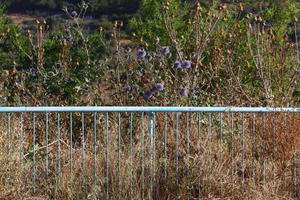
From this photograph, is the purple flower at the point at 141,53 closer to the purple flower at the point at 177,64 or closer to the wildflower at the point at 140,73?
the wildflower at the point at 140,73

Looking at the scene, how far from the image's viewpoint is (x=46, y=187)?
23.7ft

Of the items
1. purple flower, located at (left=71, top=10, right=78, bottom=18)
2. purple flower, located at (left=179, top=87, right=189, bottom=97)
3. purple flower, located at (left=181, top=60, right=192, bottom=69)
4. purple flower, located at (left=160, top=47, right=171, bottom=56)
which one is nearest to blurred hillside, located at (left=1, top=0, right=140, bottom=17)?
purple flower, located at (left=71, top=10, right=78, bottom=18)

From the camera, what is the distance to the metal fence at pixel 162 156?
23.7 ft

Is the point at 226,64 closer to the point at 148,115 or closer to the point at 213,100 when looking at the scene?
the point at 213,100

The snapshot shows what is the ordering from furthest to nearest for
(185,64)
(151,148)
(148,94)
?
(185,64) < (148,94) < (151,148)

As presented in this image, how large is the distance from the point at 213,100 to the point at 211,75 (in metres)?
0.45

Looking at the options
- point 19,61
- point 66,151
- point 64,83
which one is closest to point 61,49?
point 19,61

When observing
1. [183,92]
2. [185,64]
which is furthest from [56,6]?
[183,92]

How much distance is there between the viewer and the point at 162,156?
7.47m

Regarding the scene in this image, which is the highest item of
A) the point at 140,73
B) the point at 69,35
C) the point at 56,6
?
the point at 56,6

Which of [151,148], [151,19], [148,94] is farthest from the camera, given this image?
[151,19]

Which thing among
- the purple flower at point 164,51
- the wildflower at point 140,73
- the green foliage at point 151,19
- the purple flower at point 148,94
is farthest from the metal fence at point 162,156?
the green foliage at point 151,19

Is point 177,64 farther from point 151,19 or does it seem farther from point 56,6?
point 56,6

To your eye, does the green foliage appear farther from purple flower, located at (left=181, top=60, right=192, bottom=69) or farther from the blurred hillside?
the blurred hillside
